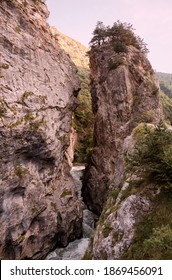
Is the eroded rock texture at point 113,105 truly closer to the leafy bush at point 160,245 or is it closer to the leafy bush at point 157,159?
the leafy bush at point 157,159

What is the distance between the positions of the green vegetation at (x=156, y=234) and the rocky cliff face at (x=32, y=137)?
50.9ft

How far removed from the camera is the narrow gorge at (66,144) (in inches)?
448

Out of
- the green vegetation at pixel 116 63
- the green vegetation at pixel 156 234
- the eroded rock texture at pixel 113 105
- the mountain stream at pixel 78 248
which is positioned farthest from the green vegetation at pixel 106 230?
the green vegetation at pixel 116 63

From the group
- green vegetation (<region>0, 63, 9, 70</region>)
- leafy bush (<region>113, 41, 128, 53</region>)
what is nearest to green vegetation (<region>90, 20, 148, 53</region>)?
leafy bush (<region>113, 41, 128, 53</region>)

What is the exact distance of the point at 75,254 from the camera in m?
28.2

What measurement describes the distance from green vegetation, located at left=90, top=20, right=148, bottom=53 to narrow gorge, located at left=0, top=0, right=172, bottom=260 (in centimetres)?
15

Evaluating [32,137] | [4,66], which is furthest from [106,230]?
[4,66]

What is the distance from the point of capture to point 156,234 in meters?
8.71

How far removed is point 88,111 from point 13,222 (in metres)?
52.2

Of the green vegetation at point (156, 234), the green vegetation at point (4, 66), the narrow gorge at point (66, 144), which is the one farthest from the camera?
the green vegetation at point (4, 66)

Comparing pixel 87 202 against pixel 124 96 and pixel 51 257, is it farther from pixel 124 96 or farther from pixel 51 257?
pixel 124 96

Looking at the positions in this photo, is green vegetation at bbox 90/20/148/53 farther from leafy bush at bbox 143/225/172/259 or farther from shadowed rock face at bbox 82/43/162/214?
leafy bush at bbox 143/225/172/259

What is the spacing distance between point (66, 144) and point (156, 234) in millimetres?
23791

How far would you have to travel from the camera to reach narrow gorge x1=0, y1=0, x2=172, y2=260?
11383mm
